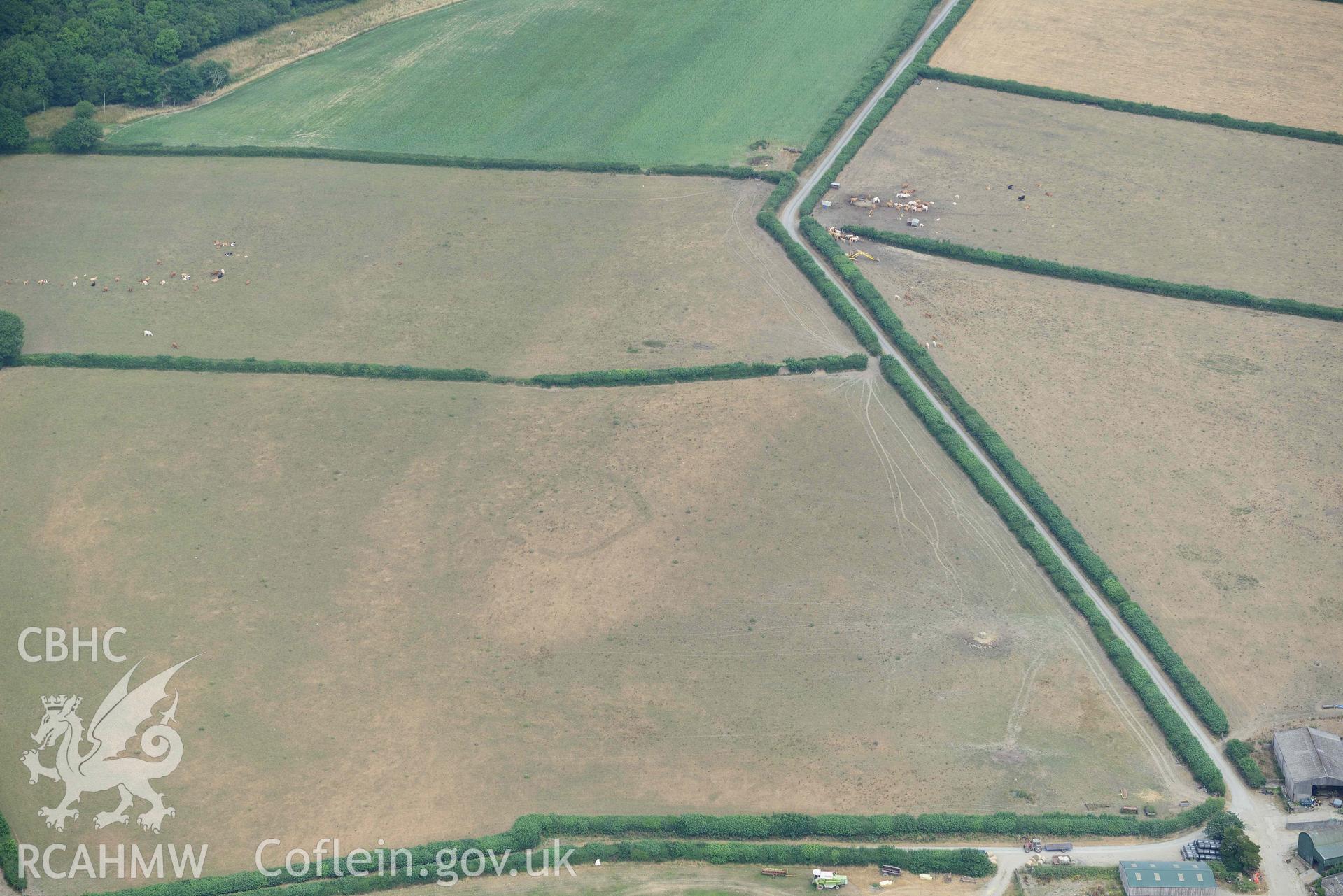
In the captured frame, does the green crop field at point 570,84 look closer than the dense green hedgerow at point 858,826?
No

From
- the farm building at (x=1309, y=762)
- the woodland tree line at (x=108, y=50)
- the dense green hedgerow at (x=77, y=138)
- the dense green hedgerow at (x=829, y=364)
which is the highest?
the woodland tree line at (x=108, y=50)

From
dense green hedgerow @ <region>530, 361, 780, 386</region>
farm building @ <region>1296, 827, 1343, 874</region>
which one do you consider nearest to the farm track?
farm building @ <region>1296, 827, 1343, 874</region>

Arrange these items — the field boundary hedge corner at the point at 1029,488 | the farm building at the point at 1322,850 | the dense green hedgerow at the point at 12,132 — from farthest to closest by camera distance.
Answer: the dense green hedgerow at the point at 12,132 < the field boundary hedge corner at the point at 1029,488 < the farm building at the point at 1322,850

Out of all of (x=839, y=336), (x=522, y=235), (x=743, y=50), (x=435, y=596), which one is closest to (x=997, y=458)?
(x=839, y=336)

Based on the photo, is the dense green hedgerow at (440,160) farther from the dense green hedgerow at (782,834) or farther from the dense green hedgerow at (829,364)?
the dense green hedgerow at (782,834)

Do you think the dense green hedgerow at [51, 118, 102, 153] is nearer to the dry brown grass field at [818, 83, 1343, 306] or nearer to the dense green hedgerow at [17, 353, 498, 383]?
the dense green hedgerow at [17, 353, 498, 383]

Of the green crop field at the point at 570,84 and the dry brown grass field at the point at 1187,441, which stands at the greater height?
the green crop field at the point at 570,84

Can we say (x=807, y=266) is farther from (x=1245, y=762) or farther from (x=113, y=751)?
(x=113, y=751)

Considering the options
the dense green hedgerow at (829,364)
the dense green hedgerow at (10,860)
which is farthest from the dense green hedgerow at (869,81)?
the dense green hedgerow at (10,860)
